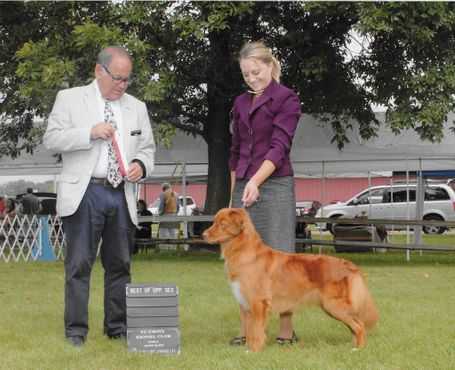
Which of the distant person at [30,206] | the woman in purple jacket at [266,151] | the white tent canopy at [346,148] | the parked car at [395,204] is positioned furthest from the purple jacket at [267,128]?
the parked car at [395,204]

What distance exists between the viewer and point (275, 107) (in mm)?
5160

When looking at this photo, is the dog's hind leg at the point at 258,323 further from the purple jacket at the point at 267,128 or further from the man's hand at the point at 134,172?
the man's hand at the point at 134,172

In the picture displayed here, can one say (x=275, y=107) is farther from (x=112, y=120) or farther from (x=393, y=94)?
(x=393, y=94)

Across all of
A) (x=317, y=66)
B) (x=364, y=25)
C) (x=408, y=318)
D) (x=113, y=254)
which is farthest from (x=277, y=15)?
(x=113, y=254)

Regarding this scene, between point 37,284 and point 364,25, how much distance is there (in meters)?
6.25

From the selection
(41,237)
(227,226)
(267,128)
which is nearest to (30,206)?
(41,237)

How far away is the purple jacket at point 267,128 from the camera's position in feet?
16.9

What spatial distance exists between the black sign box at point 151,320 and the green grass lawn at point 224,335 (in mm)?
112

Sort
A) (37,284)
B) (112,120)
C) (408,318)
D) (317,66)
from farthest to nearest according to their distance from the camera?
(317,66), (37,284), (408,318), (112,120)

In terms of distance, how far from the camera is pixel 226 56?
555 inches

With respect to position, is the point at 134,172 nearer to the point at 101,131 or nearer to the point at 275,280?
the point at 101,131

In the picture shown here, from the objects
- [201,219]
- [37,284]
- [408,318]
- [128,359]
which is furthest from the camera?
[201,219]

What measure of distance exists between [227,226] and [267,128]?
77cm

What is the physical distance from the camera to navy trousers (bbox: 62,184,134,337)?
5328 mm
